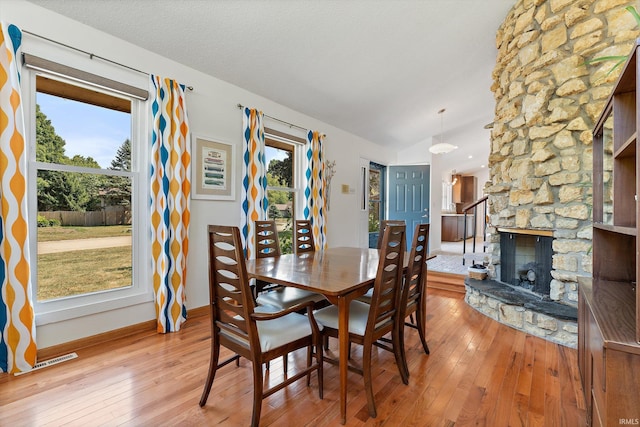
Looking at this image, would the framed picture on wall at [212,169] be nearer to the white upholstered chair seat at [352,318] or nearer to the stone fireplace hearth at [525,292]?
the white upholstered chair seat at [352,318]

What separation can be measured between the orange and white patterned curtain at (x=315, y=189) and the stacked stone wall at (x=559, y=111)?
7.89ft

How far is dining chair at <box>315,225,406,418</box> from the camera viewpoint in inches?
67.9

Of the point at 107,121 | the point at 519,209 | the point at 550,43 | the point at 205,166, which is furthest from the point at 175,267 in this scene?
the point at 550,43

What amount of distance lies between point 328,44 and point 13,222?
9.79 ft

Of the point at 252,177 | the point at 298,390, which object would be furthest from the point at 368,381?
the point at 252,177

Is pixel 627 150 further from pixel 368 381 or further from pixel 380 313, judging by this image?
pixel 368 381

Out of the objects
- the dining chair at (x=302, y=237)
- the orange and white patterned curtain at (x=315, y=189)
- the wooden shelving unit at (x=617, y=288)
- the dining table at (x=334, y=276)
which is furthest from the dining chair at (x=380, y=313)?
the orange and white patterned curtain at (x=315, y=189)

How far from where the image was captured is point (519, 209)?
3104 millimetres

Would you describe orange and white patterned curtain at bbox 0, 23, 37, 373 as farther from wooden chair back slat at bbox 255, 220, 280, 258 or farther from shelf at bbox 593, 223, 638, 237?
shelf at bbox 593, 223, 638, 237

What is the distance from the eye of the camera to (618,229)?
1.19 meters

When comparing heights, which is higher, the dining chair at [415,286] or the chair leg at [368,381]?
the dining chair at [415,286]

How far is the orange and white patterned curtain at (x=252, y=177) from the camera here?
140 inches

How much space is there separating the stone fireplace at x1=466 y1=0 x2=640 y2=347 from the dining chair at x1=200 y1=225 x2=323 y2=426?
2.32m

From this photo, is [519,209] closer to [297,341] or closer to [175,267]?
[297,341]
